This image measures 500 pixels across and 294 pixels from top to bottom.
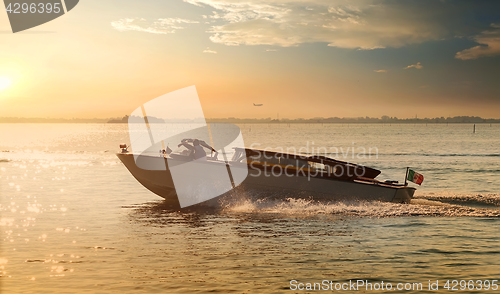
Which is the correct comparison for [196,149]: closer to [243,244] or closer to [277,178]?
[277,178]

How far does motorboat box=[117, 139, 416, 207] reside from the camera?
1783 cm

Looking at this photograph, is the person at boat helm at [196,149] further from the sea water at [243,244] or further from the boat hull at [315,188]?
the sea water at [243,244]

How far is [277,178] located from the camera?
17.9 m

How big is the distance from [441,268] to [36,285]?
940 centimetres

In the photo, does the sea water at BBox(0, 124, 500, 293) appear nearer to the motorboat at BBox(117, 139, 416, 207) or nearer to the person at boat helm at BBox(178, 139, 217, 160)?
the motorboat at BBox(117, 139, 416, 207)

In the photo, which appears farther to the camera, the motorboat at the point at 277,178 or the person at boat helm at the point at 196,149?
the person at boat helm at the point at 196,149

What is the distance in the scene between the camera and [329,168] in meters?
18.2

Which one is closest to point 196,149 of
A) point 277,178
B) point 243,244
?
point 277,178

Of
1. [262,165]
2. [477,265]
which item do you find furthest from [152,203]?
[477,265]

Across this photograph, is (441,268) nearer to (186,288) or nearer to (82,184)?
(186,288)

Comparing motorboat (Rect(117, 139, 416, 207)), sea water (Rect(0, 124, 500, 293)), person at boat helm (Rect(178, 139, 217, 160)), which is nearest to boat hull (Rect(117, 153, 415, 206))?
motorboat (Rect(117, 139, 416, 207))

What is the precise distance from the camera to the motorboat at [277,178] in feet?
58.5

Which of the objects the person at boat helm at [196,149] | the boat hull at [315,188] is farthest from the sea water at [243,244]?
the person at boat helm at [196,149]

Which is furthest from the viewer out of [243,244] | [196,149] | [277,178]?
[196,149]
